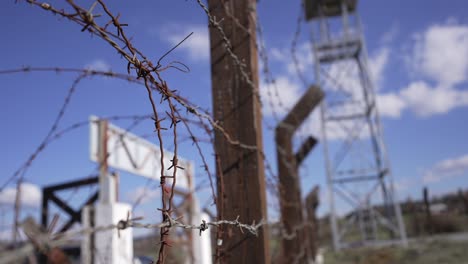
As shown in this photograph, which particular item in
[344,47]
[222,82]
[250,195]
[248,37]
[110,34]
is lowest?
[250,195]

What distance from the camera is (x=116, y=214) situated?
3.55m

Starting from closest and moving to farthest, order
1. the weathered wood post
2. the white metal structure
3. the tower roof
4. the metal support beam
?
the weathered wood post
the white metal structure
the metal support beam
the tower roof

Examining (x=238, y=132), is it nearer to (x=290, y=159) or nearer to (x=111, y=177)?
(x=290, y=159)

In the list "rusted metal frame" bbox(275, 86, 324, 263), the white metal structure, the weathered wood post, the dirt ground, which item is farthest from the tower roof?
Result: the weathered wood post

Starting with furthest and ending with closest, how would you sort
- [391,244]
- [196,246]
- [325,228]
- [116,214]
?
[325,228] < [391,244] < [196,246] < [116,214]

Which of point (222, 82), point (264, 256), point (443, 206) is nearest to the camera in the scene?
point (264, 256)

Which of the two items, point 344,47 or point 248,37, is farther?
point 344,47

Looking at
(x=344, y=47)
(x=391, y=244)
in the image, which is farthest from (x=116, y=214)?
(x=344, y=47)

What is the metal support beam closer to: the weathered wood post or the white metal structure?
the white metal structure

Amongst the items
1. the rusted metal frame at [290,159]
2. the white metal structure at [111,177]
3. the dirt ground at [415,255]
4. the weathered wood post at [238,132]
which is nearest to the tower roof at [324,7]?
the dirt ground at [415,255]

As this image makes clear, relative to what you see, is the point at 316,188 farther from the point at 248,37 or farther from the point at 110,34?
the point at 110,34

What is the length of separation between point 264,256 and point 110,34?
1067mm

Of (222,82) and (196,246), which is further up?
(222,82)

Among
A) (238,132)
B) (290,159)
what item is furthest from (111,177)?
(238,132)
